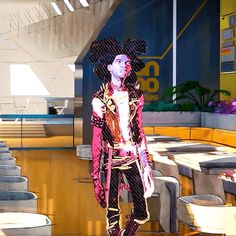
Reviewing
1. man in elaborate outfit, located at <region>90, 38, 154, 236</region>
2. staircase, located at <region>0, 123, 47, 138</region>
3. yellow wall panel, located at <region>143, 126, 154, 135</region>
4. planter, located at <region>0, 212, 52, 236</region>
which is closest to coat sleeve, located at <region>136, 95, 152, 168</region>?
man in elaborate outfit, located at <region>90, 38, 154, 236</region>

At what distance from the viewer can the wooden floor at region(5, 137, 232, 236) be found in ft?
19.8

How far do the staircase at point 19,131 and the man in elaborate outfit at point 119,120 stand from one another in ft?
A: 38.6

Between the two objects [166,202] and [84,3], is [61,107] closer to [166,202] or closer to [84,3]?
[84,3]

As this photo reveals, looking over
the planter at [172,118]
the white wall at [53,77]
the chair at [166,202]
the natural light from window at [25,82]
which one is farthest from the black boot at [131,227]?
the natural light from window at [25,82]

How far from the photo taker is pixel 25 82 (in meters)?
19.7

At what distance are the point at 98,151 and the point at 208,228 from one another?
2.44ft

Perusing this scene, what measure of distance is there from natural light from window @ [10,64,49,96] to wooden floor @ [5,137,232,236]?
5584 millimetres

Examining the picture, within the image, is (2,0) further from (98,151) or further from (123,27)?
(98,151)

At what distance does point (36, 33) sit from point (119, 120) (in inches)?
610

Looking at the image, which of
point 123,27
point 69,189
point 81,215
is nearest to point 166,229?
point 81,215

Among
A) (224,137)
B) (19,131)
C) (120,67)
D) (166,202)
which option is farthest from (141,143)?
(19,131)

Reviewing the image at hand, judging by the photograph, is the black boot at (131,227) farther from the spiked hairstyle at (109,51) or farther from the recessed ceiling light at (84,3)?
the recessed ceiling light at (84,3)

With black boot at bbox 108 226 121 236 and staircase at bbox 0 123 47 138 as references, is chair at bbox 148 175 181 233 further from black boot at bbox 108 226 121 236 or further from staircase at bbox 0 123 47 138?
staircase at bbox 0 123 47 138

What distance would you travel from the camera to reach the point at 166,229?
5.70 meters
